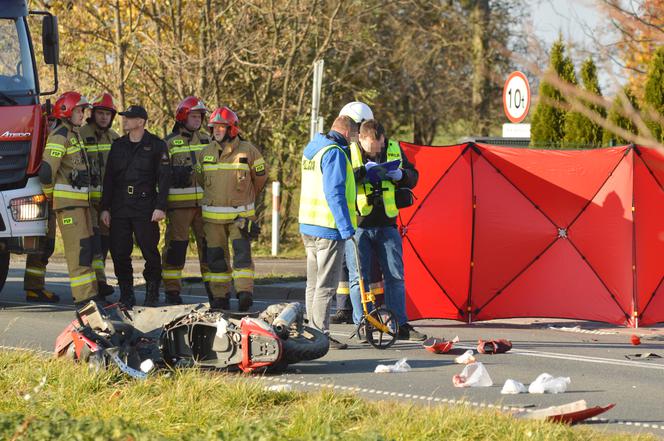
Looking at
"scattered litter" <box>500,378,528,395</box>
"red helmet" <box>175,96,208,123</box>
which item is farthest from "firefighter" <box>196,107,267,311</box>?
"scattered litter" <box>500,378,528,395</box>

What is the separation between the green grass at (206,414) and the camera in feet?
18.3

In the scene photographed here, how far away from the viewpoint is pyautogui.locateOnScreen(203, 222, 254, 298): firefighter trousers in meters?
11.9

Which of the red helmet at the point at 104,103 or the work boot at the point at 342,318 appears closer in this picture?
the work boot at the point at 342,318

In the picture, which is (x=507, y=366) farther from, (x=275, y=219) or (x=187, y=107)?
(x=275, y=219)

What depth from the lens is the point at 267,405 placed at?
6.67 meters

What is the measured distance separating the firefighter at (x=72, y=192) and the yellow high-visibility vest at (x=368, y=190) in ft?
10.2

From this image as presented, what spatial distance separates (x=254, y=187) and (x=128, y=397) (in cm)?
558

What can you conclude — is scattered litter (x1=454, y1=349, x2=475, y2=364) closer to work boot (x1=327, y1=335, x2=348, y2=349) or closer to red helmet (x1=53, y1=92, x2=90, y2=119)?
work boot (x1=327, y1=335, x2=348, y2=349)

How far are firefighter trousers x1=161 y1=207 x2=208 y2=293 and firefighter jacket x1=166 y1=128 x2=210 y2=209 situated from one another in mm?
110

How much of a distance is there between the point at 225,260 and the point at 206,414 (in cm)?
582

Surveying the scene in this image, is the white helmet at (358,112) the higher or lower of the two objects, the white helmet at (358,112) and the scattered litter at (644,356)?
the higher

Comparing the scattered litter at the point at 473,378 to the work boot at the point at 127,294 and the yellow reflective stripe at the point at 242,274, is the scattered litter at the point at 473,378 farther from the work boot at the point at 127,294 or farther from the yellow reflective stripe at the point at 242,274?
the work boot at the point at 127,294

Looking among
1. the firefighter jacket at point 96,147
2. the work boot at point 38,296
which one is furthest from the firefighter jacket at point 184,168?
the work boot at point 38,296

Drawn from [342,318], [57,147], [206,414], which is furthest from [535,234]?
[206,414]
